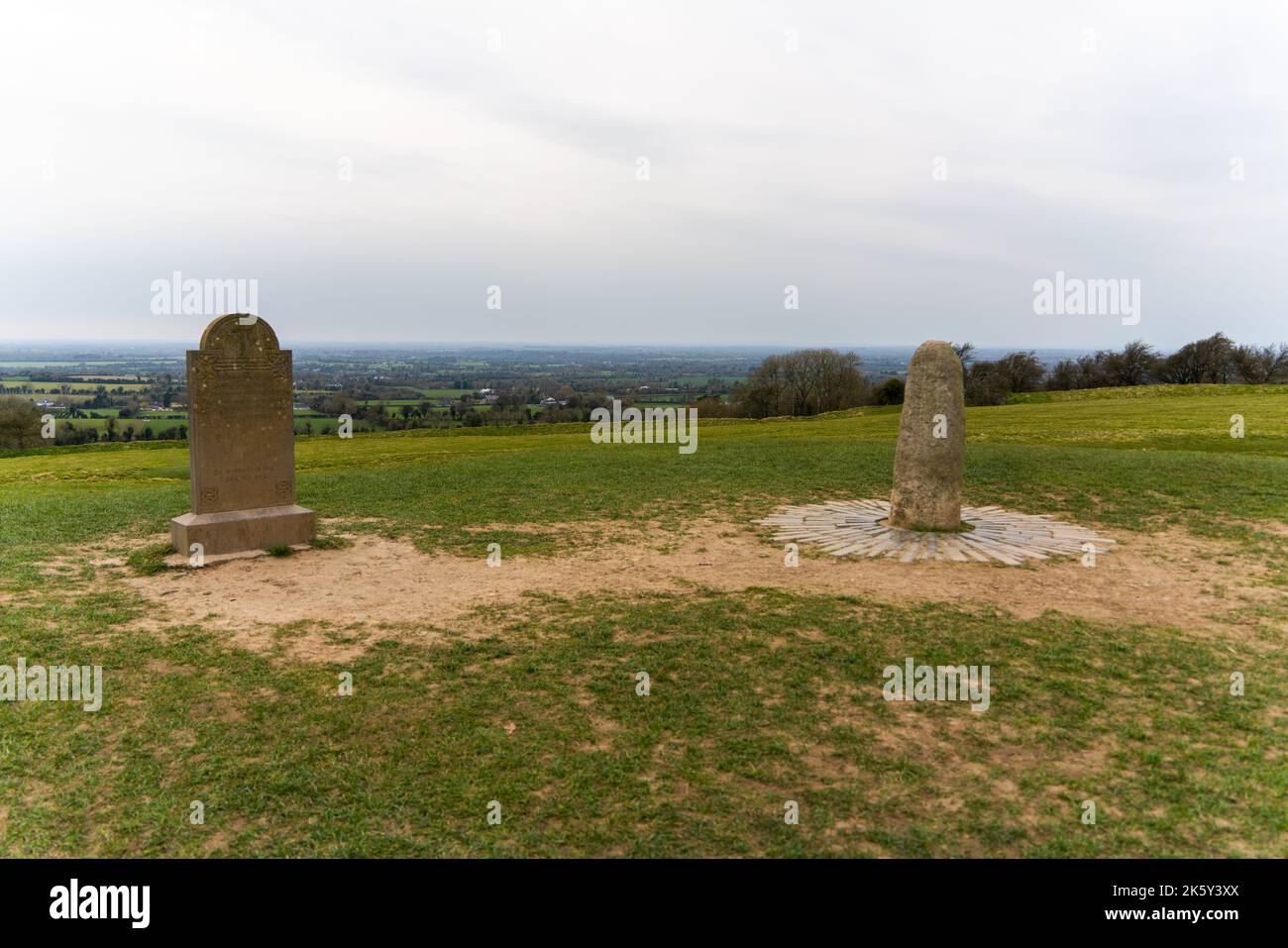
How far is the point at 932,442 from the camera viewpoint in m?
11.0

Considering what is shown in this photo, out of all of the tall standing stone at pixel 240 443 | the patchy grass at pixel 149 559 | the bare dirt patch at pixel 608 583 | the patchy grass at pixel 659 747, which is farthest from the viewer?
the tall standing stone at pixel 240 443

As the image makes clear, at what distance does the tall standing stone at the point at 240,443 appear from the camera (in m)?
9.93

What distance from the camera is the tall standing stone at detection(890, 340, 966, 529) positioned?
10930 mm

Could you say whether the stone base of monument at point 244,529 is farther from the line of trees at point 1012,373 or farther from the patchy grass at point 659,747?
the line of trees at point 1012,373

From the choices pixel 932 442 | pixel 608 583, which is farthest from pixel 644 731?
pixel 932 442

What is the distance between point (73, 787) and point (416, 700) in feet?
6.53

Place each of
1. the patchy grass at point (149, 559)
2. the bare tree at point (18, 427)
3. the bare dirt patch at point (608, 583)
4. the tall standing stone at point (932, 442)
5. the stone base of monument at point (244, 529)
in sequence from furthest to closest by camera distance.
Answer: the bare tree at point (18, 427) < the tall standing stone at point (932, 442) < the stone base of monument at point (244, 529) < the patchy grass at point (149, 559) < the bare dirt patch at point (608, 583)

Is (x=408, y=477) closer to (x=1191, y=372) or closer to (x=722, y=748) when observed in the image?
(x=722, y=748)

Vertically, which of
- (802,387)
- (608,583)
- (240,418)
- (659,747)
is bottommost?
(659,747)

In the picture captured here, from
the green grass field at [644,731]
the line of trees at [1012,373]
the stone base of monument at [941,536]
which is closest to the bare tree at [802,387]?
the line of trees at [1012,373]

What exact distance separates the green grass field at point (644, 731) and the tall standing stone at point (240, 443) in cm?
76

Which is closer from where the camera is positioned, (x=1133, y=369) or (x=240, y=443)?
(x=240, y=443)

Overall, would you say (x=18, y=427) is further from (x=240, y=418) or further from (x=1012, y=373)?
(x=1012, y=373)

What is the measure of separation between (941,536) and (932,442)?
1.29 metres
